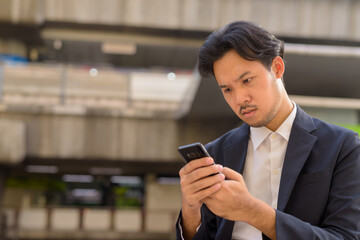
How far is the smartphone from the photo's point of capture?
6.01ft

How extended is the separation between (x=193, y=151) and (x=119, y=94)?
42.3ft

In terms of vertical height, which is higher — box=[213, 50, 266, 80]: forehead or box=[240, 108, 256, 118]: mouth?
box=[213, 50, 266, 80]: forehead

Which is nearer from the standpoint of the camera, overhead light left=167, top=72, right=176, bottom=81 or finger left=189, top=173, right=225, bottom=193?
finger left=189, top=173, right=225, bottom=193

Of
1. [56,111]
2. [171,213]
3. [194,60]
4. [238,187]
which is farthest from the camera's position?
[194,60]

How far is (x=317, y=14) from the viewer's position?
17.6m

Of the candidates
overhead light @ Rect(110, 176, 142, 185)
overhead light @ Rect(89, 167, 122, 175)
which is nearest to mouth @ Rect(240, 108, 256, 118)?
overhead light @ Rect(89, 167, 122, 175)

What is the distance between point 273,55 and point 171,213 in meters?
15.7

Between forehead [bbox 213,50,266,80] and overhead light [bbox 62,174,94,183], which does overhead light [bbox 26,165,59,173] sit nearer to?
overhead light [bbox 62,174,94,183]

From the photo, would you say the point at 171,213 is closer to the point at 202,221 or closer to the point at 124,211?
the point at 124,211

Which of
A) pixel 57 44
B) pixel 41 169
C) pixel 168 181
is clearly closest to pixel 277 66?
pixel 57 44

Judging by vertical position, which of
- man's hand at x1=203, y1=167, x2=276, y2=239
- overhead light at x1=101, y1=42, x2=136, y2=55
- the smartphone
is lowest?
overhead light at x1=101, y1=42, x2=136, y2=55

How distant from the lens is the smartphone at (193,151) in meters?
1.83

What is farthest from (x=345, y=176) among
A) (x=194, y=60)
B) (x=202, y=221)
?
(x=194, y=60)

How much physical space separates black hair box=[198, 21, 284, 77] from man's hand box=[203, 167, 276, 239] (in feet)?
1.62
